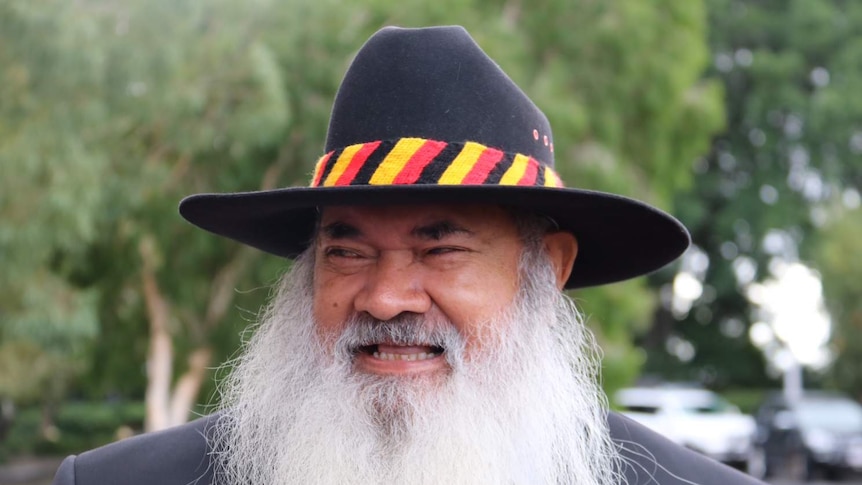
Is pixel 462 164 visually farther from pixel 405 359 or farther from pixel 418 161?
pixel 405 359

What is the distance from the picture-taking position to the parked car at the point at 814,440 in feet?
60.7

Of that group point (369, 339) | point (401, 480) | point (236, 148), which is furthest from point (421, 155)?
point (236, 148)

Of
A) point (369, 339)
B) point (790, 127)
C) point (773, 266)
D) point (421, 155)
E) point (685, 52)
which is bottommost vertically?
point (369, 339)

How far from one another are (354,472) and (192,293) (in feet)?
29.0

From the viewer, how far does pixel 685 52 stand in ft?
38.9

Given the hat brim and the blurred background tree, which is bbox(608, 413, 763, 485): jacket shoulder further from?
the blurred background tree

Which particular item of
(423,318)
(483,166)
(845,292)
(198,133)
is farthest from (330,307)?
(845,292)

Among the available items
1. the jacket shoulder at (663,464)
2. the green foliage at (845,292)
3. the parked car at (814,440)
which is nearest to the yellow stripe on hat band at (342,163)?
the jacket shoulder at (663,464)

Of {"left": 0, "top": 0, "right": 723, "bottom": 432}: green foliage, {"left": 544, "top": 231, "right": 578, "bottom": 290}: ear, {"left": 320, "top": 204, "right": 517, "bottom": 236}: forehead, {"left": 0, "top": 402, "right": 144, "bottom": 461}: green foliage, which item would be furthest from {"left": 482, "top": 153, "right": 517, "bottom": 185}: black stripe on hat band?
{"left": 0, "top": 402, "right": 144, "bottom": 461}: green foliage

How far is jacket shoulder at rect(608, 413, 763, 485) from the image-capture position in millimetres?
2457

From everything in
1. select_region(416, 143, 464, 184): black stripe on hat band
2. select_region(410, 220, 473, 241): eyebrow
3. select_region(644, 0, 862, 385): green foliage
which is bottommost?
select_region(410, 220, 473, 241): eyebrow

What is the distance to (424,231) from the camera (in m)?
2.25

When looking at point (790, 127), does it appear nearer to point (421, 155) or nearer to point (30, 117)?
point (30, 117)

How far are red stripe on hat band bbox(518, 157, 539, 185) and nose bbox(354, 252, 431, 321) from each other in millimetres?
295
